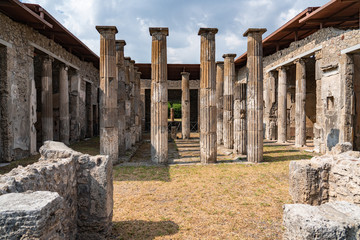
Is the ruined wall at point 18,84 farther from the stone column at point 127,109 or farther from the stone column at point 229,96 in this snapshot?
the stone column at point 229,96

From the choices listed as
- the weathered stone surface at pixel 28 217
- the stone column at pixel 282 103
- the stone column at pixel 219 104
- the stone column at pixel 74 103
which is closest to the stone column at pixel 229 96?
the stone column at pixel 219 104

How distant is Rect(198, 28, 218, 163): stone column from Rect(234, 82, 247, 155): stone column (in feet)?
7.42

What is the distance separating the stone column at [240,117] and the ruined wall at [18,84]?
9.81 m

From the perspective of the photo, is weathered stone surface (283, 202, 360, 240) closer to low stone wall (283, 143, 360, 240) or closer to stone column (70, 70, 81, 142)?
low stone wall (283, 143, 360, 240)

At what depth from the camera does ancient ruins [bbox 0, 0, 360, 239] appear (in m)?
2.58

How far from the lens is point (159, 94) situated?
9109 mm

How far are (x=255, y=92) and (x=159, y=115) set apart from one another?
407 centimetres

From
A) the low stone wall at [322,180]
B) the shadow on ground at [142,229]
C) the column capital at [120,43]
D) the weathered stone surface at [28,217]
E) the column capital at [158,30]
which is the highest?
the column capital at [120,43]

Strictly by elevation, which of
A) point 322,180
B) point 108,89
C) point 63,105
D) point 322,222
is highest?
point 108,89

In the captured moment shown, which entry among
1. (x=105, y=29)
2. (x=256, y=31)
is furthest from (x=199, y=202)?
(x=105, y=29)

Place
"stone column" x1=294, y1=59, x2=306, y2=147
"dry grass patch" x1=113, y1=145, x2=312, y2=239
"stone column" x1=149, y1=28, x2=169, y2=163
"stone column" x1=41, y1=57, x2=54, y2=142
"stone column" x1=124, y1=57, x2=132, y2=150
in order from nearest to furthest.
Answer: "dry grass patch" x1=113, y1=145, x2=312, y2=239 → "stone column" x1=149, y1=28, x2=169, y2=163 → "stone column" x1=41, y1=57, x2=54, y2=142 → "stone column" x1=124, y1=57, x2=132, y2=150 → "stone column" x1=294, y1=59, x2=306, y2=147

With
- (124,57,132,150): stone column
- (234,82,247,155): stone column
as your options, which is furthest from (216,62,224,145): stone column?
(124,57,132,150): stone column

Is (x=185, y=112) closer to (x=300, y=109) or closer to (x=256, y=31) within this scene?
(x=300, y=109)

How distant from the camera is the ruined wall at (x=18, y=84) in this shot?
9.14 metres
